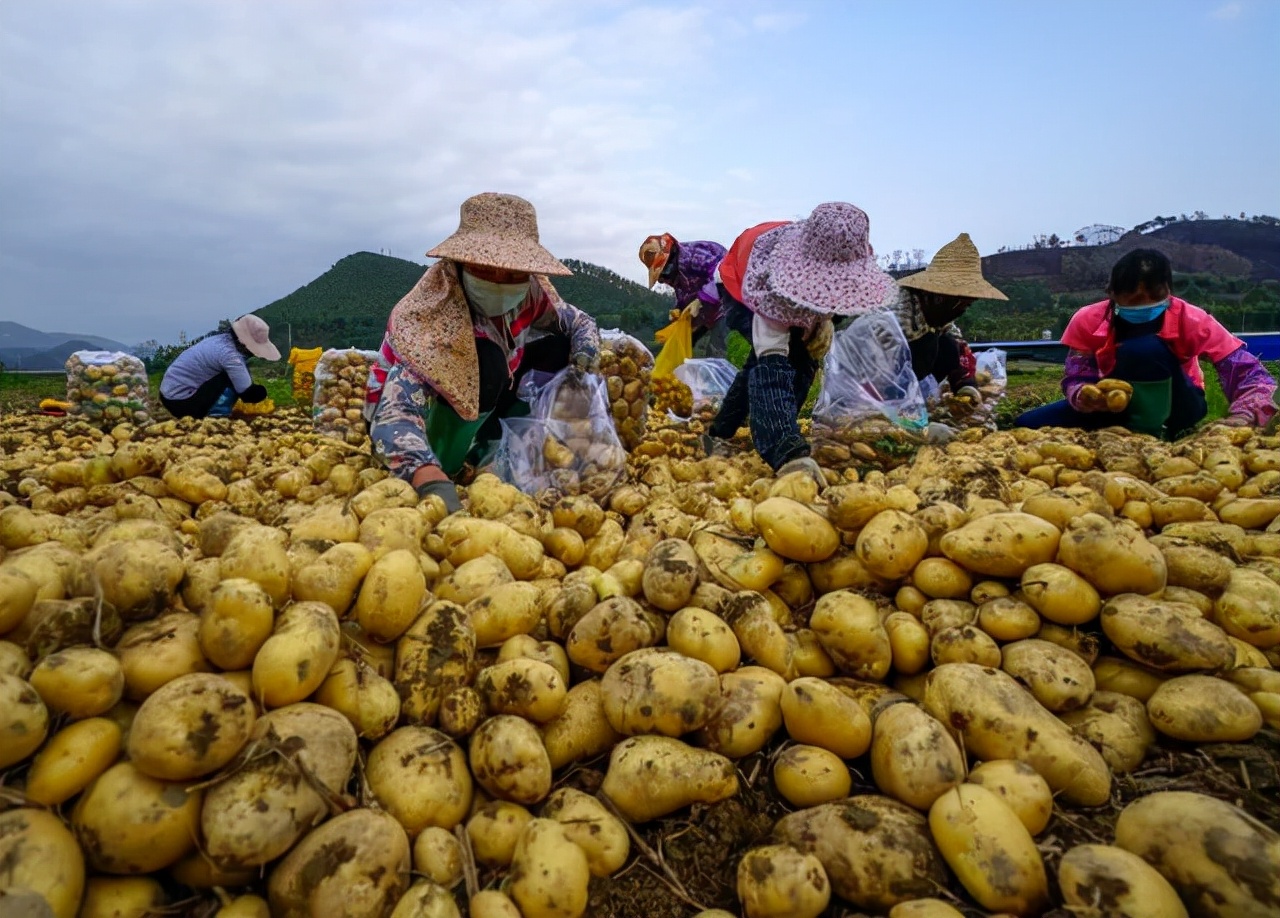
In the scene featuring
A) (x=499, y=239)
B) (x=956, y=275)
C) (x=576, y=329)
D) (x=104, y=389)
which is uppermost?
(x=499, y=239)

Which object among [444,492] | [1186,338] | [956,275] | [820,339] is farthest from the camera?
[1186,338]

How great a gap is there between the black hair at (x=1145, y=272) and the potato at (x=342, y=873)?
5538 mm

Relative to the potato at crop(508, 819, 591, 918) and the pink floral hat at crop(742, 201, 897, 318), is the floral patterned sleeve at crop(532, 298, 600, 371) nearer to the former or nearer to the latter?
the pink floral hat at crop(742, 201, 897, 318)

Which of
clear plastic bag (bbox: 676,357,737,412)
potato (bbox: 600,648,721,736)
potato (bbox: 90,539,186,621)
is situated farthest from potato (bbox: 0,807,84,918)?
clear plastic bag (bbox: 676,357,737,412)

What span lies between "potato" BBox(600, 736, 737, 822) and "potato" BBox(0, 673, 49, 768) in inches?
39.6

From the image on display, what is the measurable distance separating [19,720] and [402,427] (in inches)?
94.0

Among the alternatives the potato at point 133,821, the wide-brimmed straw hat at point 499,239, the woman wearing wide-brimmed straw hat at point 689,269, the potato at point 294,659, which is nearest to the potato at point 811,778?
the potato at point 294,659

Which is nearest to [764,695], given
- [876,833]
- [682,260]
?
[876,833]

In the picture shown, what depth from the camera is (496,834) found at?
1323 mm

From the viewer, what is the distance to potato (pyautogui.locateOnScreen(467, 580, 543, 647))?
1684mm

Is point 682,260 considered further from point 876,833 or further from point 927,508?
point 876,833

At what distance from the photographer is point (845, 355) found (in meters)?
4.27

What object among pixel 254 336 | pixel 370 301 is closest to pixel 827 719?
pixel 254 336

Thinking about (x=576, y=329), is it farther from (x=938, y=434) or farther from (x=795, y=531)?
(x=795, y=531)
